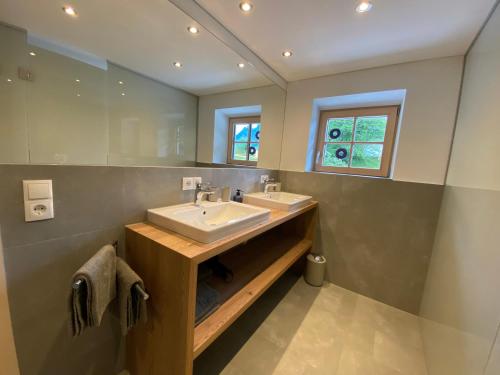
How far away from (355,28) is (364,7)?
18cm

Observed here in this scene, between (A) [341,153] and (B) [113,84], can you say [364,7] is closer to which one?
(A) [341,153]

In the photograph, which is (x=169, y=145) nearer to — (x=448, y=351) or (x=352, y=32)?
(x=352, y=32)

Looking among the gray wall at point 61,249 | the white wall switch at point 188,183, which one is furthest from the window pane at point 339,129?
the gray wall at point 61,249

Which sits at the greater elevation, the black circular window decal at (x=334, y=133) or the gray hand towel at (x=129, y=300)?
the black circular window decal at (x=334, y=133)

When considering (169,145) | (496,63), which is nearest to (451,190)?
(496,63)

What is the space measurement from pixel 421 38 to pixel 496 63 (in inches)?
22.4

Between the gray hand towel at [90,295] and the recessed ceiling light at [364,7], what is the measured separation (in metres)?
1.84

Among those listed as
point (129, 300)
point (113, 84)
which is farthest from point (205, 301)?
point (113, 84)

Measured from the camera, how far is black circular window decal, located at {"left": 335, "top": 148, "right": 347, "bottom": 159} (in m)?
2.30

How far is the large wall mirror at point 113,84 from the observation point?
1003 mm

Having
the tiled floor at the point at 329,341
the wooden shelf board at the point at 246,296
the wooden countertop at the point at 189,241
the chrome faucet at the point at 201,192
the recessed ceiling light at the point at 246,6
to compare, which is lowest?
the tiled floor at the point at 329,341

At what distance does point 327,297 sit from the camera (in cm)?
197

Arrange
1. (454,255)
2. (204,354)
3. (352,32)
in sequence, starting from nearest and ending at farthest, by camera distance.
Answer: (454,255) → (204,354) → (352,32)

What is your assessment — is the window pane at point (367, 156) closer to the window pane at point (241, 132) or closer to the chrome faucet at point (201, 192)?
the window pane at point (241, 132)
